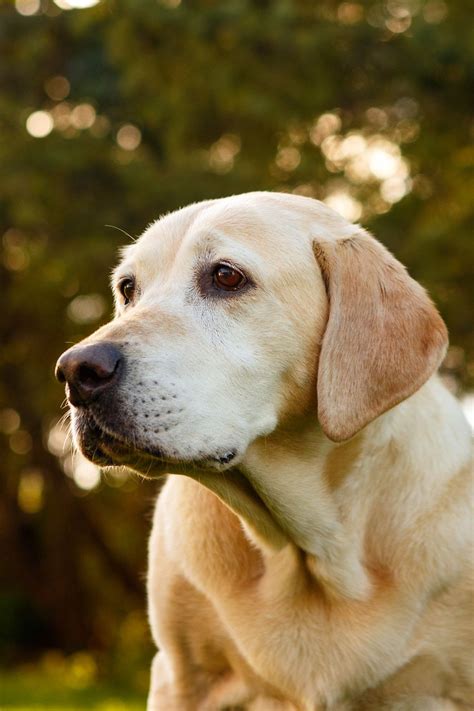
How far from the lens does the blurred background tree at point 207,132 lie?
35.3ft

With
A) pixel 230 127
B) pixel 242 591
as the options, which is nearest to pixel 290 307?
pixel 242 591

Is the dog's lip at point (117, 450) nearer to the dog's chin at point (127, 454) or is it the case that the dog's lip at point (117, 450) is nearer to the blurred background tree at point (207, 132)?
the dog's chin at point (127, 454)

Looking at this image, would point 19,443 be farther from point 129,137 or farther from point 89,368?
point 89,368

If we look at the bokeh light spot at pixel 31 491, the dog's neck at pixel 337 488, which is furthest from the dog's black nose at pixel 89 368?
the bokeh light spot at pixel 31 491

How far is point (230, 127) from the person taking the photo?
41.8ft

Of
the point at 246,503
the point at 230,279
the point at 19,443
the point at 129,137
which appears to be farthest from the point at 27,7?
the point at 246,503

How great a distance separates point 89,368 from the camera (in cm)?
342

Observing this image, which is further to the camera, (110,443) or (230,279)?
(230,279)

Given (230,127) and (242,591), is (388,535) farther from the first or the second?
(230,127)

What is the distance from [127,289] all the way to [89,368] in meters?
0.91

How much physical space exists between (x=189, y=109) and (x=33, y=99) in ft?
7.31

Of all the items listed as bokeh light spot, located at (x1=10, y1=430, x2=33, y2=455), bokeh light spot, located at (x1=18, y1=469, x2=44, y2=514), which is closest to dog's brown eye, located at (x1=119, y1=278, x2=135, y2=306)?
bokeh light spot, located at (x1=18, y1=469, x2=44, y2=514)

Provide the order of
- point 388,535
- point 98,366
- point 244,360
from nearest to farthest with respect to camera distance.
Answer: point 98,366
point 244,360
point 388,535

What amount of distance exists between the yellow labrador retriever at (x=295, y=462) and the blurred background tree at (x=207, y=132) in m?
6.72
